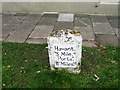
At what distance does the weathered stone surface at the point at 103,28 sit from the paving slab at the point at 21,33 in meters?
1.86

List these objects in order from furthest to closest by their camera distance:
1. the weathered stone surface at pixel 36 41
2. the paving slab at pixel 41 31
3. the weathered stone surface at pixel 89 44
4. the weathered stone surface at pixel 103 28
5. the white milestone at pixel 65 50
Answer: the weathered stone surface at pixel 103 28
the paving slab at pixel 41 31
the weathered stone surface at pixel 36 41
the weathered stone surface at pixel 89 44
the white milestone at pixel 65 50

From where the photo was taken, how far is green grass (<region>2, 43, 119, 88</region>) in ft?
13.7

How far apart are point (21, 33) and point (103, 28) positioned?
2.39 meters

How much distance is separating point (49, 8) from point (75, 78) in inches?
192

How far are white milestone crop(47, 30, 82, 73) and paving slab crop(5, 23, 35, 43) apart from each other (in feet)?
6.03

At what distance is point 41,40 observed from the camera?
6.13m

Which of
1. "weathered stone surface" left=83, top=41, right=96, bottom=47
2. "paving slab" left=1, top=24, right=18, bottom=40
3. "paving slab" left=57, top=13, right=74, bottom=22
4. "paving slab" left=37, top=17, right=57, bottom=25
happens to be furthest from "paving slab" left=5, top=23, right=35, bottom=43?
"weathered stone surface" left=83, top=41, right=96, bottom=47

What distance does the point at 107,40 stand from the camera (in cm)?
623

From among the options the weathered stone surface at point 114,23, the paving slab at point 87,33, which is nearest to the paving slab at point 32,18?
the paving slab at point 87,33

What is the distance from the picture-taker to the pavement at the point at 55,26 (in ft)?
20.4

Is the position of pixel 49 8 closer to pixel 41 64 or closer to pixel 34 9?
pixel 34 9

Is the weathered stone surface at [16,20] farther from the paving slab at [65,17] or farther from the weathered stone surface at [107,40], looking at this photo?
the weathered stone surface at [107,40]

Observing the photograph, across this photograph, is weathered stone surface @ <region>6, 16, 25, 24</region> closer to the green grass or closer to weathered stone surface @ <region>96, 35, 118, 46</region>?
the green grass

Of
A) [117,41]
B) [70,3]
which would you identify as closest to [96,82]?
[117,41]
